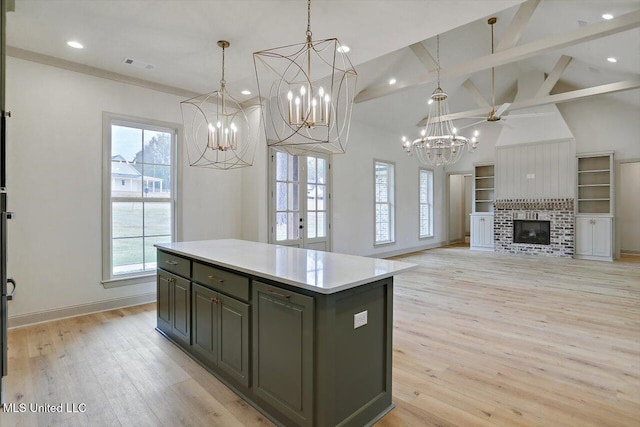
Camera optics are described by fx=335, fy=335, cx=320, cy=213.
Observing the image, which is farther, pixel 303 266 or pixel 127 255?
pixel 127 255

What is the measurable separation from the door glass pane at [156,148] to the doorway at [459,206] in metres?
9.19

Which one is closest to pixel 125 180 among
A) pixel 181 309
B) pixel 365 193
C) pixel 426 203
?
pixel 181 309

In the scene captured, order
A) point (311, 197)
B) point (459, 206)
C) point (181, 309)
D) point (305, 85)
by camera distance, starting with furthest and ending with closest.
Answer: point (459, 206)
point (311, 197)
point (305, 85)
point (181, 309)

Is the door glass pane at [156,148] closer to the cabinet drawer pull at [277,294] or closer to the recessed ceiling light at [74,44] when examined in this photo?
the recessed ceiling light at [74,44]

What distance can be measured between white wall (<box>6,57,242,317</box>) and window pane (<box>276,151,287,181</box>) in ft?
6.76

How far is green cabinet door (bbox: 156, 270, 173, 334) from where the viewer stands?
3.24 meters

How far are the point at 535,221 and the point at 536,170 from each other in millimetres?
1323

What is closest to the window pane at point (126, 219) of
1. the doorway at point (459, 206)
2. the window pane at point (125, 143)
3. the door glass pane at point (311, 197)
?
the window pane at point (125, 143)

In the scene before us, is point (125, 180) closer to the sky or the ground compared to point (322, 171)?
closer to the ground

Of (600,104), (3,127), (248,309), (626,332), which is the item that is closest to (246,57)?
(3,127)

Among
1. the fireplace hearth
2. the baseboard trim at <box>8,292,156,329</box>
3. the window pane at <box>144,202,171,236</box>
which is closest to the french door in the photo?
the window pane at <box>144,202,171,236</box>

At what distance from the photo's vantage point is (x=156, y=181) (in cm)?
466

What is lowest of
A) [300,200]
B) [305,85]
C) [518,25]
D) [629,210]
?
[629,210]

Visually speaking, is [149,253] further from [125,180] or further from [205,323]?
[205,323]
